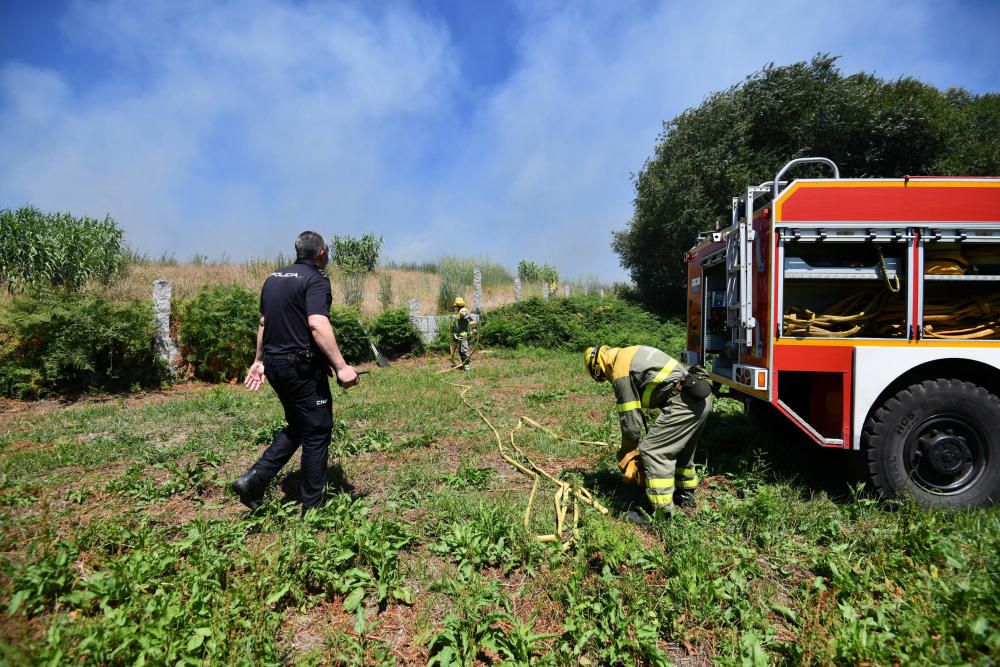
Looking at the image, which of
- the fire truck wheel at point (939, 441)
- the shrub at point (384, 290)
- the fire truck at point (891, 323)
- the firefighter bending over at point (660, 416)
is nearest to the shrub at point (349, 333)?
the shrub at point (384, 290)

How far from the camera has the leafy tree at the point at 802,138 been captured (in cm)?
1686

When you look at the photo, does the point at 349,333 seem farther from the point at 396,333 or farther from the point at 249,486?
the point at 249,486

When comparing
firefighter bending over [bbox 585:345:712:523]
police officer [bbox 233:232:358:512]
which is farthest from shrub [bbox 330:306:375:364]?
firefighter bending over [bbox 585:345:712:523]

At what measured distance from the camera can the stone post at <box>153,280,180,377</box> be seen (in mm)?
9844

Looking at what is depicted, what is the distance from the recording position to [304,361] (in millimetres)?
3500

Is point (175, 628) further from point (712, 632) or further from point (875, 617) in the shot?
point (875, 617)

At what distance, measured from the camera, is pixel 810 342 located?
4020 mm

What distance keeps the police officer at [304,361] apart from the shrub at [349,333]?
9.33 meters

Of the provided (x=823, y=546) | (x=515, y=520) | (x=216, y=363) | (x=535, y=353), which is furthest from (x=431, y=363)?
(x=823, y=546)

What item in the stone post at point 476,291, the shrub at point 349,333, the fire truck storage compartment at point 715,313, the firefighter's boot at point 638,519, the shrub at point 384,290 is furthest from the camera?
the stone post at point 476,291

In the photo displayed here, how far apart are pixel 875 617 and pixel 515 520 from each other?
84.6 inches

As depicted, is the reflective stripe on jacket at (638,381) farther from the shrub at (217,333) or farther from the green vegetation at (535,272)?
the green vegetation at (535,272)

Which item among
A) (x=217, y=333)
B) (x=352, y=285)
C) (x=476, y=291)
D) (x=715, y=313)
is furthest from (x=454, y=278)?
(x=715, y=313)

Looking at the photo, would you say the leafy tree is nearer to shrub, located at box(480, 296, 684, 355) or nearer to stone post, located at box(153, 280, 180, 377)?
shrub, located at box(480, 296, 684, 355)
